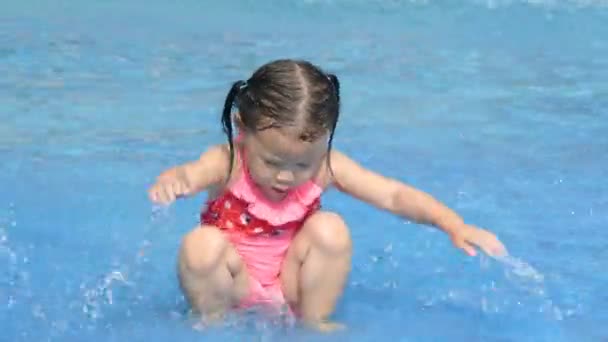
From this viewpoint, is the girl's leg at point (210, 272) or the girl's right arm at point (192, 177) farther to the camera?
the girl's leg at point (210, 272)

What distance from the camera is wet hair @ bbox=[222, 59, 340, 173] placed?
3161mm

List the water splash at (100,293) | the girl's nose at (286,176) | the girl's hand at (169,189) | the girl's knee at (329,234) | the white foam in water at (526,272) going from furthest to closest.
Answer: the white foam in water at (526,272), the water splash at (100,293), the girl's knee at (329,234), the girl's nose at (286,176), the girl's hand at (169,189)

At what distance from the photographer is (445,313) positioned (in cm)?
379

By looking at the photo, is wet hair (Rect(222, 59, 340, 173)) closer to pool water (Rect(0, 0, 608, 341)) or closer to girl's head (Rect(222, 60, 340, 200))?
girl's head (Rect(222, 60, 340, 200))

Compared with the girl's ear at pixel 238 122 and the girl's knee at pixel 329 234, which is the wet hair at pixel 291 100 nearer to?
the girl's ear at pixel 238 122

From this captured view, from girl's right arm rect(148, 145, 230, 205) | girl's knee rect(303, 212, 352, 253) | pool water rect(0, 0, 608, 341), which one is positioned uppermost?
girl's right arm rect(148, 145, 230, 205)

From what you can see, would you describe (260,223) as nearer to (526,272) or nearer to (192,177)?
A: (192,177)

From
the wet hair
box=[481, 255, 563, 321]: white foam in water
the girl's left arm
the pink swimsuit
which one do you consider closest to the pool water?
box=[481, 255, 563, 321]: white foam in water

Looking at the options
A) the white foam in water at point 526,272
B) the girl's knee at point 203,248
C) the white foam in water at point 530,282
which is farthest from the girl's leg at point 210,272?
the white foam in water at point 526,272

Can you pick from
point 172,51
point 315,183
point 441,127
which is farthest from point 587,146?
point 172,51

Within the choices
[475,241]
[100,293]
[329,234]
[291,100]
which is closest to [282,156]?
[291,100]

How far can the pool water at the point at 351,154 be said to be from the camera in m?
3.78

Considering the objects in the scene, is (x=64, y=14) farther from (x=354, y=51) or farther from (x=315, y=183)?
(x=315, y=183)

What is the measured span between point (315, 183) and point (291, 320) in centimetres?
42
